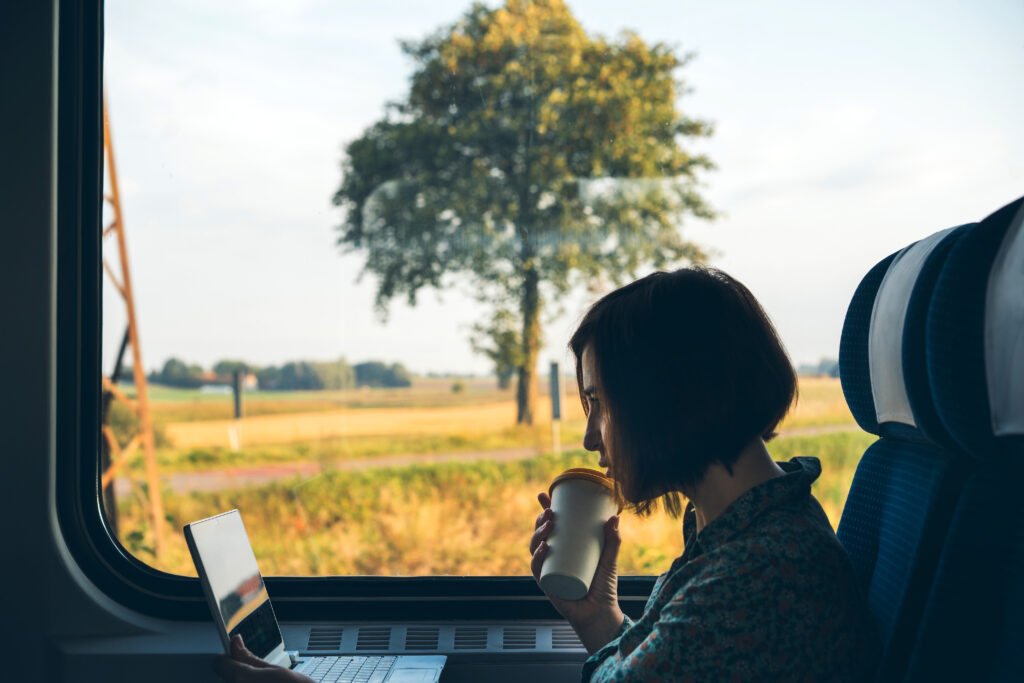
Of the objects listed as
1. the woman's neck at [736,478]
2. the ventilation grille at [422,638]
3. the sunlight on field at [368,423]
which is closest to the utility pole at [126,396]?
the sunlight on field at [368,423]

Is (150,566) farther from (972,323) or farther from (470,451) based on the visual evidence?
(972,323)

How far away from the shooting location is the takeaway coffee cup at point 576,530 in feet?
3.47

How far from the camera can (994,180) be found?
1554 millimetres

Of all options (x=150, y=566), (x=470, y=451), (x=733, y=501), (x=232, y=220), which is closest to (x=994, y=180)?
(x=733, y=501)

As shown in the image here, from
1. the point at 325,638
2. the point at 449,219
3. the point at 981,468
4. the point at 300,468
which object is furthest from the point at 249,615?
the point at 981,468

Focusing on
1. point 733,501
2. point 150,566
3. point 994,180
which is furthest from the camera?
point 150,566

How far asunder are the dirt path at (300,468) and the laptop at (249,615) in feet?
1.17

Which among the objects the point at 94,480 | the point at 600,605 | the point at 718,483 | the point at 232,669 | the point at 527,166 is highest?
the point at 527,166

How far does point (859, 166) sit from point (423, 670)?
1.40 metres

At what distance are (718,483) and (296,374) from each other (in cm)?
115

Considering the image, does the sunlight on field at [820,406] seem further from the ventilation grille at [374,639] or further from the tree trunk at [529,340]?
the ventilation grille at [374,639]

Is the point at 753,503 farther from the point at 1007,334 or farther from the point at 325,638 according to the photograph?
the point at 325,638

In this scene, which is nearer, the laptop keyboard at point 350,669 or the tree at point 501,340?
the laptop keyboard at point 350,669

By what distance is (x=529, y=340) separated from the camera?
1679 millimetres
